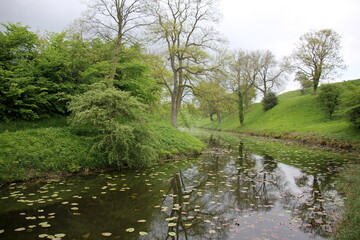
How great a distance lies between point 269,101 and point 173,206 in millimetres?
43866

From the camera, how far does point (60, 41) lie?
14164mm

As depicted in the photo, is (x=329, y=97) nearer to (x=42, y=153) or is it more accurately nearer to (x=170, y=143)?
(x=170, y=143)

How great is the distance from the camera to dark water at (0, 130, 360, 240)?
460cm

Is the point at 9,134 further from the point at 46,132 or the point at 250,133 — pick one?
the point at 250,133

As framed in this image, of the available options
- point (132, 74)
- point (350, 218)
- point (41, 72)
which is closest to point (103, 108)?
point (41, 72)

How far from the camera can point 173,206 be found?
6.01 metres

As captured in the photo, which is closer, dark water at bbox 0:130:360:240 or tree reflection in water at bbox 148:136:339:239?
dark water at bbox 0:130:360:240

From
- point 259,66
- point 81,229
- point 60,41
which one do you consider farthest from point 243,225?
point 259,66

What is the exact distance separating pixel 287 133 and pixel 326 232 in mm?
24117

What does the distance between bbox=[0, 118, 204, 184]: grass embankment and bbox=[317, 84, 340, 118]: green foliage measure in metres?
27.9

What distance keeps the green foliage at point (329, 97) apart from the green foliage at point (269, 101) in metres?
16.2

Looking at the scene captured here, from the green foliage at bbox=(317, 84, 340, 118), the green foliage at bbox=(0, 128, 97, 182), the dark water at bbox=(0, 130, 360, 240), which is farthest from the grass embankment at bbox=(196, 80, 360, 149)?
the green foliage at bbox=(0, 128, 97, 182)

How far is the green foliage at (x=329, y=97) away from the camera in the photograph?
87.6ft

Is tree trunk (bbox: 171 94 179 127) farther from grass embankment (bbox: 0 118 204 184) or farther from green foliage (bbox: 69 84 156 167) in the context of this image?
grass embankment (bbox: 0 118 204 184)
